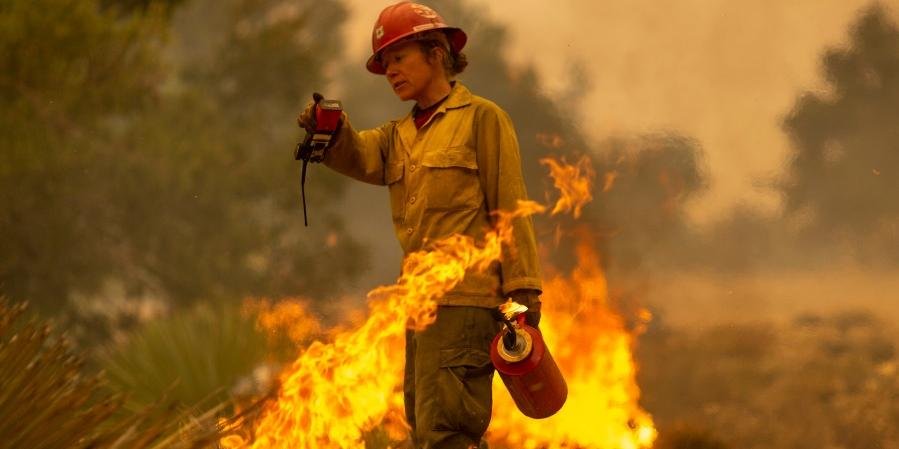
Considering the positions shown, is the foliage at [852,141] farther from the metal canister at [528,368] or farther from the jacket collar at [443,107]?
the metal canister at [528,368]

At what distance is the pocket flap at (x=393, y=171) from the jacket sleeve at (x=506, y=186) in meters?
0.31

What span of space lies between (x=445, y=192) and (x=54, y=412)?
1.99 metres

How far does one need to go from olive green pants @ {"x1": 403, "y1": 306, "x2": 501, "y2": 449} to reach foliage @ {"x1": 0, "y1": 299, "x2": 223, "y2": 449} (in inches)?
58.2

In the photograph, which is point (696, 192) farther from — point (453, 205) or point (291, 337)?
point (453, 205)

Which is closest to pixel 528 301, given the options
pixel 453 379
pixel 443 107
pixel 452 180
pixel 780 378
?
pixel 453 379

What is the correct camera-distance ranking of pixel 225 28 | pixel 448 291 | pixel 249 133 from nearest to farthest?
pixel 448 291, pixel 249 133, pixel 225 28

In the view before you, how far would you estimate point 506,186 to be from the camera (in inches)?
164

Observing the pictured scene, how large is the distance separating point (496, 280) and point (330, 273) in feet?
33.9

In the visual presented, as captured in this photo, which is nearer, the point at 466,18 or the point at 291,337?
the point at 291,337

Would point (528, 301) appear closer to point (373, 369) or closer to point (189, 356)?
point (373, 369)

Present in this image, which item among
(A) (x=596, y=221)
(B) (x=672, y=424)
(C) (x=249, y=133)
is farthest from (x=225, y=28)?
(B) (x=672, y=424)

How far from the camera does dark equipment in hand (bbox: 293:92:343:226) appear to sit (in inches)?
164

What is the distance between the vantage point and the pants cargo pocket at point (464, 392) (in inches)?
155

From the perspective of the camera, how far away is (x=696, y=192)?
811 cm
